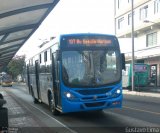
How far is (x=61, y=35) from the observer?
46.9 ft

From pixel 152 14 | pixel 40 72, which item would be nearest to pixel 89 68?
pixel 40 72

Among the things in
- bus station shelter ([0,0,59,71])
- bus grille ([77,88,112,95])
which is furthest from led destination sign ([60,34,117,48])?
bus station shelter ([0,0,59,71])

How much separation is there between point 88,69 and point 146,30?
37.8 m

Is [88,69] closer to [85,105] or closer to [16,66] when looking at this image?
[85,105]

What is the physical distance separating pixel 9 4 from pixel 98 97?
7527mm

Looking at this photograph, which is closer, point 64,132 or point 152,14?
point 64,132

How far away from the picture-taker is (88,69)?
45.2 feet

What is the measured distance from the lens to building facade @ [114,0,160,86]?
4640cm

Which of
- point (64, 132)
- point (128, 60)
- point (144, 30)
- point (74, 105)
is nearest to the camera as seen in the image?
point (64, 132)

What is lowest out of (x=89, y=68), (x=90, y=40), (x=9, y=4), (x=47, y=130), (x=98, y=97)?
(x=47, y=130)

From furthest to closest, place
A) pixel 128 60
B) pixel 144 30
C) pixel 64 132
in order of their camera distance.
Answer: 1. pixel 128 60
2. pixel 144 30
3. pixel 64 132

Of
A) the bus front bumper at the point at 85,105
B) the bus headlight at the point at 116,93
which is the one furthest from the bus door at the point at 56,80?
the bus headlight at the point at 116,93

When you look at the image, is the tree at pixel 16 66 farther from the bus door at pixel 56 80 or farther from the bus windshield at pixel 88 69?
the bus windshield at pixel 88 69

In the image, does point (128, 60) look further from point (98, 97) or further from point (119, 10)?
point (98, 97)
